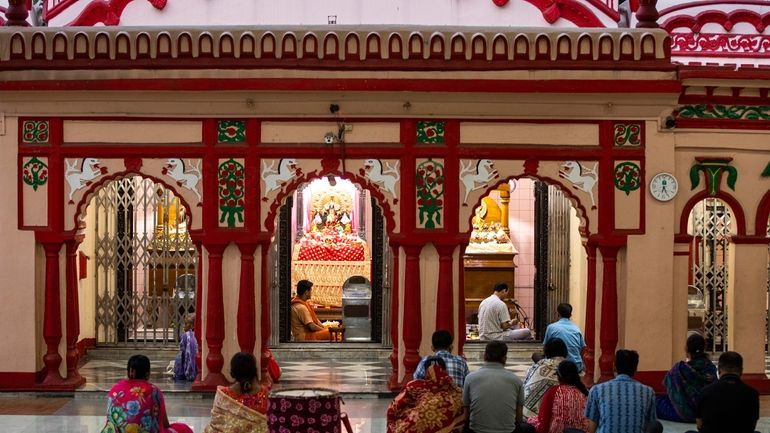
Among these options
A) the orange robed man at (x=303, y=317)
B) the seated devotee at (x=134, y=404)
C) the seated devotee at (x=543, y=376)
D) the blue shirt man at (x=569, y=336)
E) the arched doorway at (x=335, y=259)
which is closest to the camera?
the seated devotee at (x=134, y=404)

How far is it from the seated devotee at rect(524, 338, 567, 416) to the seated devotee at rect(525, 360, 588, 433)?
3.53 ft

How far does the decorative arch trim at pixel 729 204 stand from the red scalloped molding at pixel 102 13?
22.8ft

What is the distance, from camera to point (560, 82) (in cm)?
1322

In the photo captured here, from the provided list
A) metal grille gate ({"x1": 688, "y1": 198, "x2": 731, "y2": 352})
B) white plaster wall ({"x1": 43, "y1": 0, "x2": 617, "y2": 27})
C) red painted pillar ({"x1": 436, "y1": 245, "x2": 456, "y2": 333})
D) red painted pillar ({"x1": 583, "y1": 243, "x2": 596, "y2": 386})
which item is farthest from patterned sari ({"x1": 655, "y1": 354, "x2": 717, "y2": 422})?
white plaster wall ({"x1": 43, "y1": 0, "x2": 617, "y2": 27})

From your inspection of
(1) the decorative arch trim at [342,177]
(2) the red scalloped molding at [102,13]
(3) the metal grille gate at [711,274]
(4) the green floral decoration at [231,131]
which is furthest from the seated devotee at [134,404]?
(3) the metal grille gate at [711,274]

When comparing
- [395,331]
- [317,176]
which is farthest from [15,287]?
[395,331]

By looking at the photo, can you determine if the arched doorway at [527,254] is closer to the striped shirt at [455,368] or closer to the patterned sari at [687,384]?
the patterned sari at [687,384]

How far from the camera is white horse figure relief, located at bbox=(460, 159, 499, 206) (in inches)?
528

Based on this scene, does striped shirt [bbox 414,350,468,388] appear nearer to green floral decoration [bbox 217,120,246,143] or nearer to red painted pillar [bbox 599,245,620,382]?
red painted pillar [bbox 599,245,620,382]

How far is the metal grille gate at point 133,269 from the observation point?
630 inches

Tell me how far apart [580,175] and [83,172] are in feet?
16.5

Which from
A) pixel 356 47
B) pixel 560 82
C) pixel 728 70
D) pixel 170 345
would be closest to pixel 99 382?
pixel 170 345

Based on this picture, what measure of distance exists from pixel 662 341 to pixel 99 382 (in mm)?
5885

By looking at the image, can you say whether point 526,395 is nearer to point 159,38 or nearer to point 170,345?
point 159,38
